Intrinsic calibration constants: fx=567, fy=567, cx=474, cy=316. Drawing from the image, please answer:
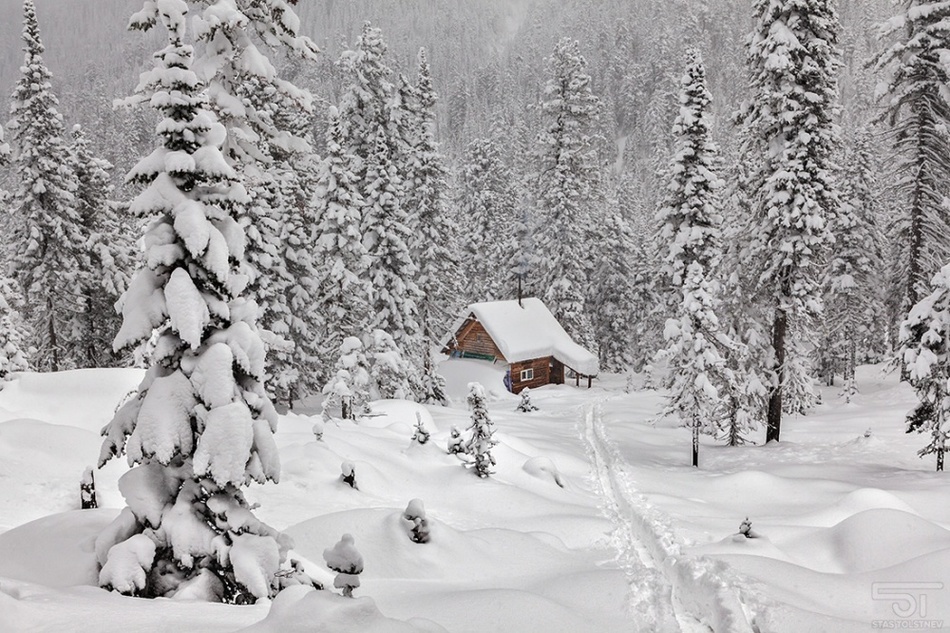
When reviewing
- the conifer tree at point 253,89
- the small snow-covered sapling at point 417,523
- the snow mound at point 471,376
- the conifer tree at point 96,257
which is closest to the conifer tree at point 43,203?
the conifer tree at point 96,257

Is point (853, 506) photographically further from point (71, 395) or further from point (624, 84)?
point (624, 84)

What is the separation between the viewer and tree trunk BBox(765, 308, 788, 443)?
2217 cm

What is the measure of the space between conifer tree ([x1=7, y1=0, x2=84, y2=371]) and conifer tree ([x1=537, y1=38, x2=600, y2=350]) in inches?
1263

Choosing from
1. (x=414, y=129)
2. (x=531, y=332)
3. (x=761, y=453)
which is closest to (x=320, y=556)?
(x=761, y=453)

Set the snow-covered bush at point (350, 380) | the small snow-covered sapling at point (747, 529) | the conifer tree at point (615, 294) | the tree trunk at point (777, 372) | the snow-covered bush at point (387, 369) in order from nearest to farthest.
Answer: the small snow-covered sapling at point (747, 529), the tree trunk at point (777, 372), the snow-covered bush at point (350, 380), the snow-covered bush at point (387, 369), the conifer tree at point (615, 294)

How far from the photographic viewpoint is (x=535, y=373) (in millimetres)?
45562

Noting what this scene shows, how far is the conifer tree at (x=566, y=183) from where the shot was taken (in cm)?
4625

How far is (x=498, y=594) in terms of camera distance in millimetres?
6820

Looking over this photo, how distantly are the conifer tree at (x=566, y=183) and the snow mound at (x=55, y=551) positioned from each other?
41102mm

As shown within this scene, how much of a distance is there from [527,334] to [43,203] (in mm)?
30667

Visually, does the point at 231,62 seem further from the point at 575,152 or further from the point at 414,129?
the point at 575,152

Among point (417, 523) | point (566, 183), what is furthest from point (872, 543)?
point (566, 183)

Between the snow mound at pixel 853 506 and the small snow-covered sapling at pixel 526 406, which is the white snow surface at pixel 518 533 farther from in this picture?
the small snow-covered sapling at pixel 526 406

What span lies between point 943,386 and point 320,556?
16399mm
